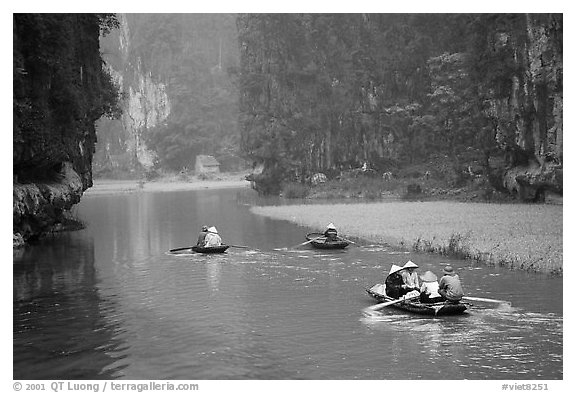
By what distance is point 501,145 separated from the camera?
33.1 meters

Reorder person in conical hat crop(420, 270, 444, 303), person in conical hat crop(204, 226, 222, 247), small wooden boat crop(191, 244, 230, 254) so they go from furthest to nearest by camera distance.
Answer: person in conical hat crop(204, 226, 222, 247), small wooden boat crop(191, 244, 230, 254), person in conical hat crop(420, 270, 444, 303)

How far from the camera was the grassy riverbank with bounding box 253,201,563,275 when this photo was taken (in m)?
17.6

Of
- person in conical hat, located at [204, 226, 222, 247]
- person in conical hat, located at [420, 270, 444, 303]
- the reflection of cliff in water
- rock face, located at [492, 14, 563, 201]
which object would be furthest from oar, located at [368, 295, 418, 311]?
rock face, located at [492, 14, 563, 201]

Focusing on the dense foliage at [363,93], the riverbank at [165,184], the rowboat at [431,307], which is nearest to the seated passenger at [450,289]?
the rowboat at [431,307]

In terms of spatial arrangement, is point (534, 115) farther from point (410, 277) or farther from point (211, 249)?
point (410, 277)

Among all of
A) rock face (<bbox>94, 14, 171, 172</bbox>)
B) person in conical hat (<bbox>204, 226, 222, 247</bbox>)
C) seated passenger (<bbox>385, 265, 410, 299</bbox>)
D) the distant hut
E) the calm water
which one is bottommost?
the calm water

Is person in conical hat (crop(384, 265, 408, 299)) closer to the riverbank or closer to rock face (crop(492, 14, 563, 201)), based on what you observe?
rock face (crop(492, 14, 563, 201))

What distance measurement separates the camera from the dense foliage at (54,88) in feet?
65.1

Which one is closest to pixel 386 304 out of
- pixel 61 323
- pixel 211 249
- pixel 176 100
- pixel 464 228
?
pixel 61 323

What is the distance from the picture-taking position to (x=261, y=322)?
12398 mm

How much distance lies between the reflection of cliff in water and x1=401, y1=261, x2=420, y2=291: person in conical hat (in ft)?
19.3

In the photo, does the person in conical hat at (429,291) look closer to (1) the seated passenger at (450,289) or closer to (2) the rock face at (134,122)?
(1) the seated passenger at (450,289)

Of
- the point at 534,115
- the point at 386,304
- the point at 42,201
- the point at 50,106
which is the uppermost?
the point at 50,106

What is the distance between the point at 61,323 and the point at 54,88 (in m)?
13.2
